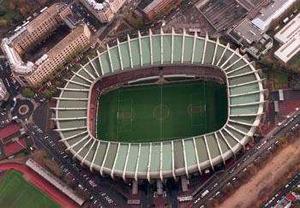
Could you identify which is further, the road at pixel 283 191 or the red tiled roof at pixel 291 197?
the road at pixel 283 191

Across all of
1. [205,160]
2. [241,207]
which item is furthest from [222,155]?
[241,207]

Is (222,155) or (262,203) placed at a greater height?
(222,155)

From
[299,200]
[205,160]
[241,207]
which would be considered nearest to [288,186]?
[299,200]

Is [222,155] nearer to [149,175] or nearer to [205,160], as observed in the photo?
[205,160]

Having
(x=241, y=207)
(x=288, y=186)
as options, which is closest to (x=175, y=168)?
(x=241, y=207)

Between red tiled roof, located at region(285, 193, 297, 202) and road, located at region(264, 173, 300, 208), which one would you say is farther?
road, located at region(264, 173, 300, 208)

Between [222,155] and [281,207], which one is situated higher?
[222,155]

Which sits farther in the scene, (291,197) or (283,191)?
(283,191)

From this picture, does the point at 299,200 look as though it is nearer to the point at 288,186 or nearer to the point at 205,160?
the point at 288,186
